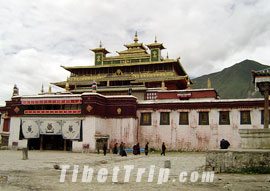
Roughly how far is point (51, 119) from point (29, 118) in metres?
2.59

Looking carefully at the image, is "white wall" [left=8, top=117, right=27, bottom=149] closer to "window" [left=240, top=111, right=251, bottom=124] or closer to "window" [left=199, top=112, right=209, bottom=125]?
"window" [left=199, top=112, right=209, bottom=125]

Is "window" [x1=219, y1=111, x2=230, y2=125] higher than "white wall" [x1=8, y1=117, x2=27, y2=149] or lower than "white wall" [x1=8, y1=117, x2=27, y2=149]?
higher

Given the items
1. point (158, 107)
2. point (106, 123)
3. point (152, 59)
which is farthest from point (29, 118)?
point (152, 59)

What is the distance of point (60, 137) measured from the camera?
104 feet

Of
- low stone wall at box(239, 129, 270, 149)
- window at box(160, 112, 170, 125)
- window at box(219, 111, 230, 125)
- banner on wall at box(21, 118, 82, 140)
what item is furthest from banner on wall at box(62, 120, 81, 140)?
low stone wall at box(239, 129, 270, 149)

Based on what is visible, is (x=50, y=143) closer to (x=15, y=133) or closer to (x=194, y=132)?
(x=15, y=133)

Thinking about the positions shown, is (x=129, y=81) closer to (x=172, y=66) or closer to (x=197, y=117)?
(x=172, y=66)

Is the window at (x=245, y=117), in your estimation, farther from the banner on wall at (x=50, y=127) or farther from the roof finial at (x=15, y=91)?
the roof finial at (x=15, y=91)

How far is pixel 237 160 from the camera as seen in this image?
14312 mm

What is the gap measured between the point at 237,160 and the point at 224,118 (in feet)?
47.9

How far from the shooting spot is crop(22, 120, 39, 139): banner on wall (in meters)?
29.9

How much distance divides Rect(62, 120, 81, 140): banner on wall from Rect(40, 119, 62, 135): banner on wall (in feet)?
1.88

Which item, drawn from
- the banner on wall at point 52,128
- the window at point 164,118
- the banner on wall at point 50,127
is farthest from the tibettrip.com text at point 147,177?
the window at point 164,118

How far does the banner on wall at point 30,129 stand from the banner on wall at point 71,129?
309 cm
